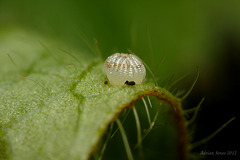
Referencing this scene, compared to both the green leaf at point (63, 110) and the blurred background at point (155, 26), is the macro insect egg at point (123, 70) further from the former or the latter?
the blurred background at point (155, 26)

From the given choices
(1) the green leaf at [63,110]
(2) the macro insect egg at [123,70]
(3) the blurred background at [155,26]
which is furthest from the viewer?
(3) the blurred background at [155,26]

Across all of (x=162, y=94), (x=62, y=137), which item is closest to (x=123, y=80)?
(x=162, y=94)

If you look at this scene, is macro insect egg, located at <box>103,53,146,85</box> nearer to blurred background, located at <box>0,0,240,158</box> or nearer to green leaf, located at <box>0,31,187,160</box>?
green leaf, located at <box>0,31,187,160</box>

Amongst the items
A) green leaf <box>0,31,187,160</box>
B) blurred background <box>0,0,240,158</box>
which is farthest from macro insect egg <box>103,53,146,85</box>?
blurred background <box>0,0,240,158</box>

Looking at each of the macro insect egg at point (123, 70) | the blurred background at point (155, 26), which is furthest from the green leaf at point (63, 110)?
the blurred background at point (155, 26)

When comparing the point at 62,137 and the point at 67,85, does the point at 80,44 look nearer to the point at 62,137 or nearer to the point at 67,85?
the point at 67,85
